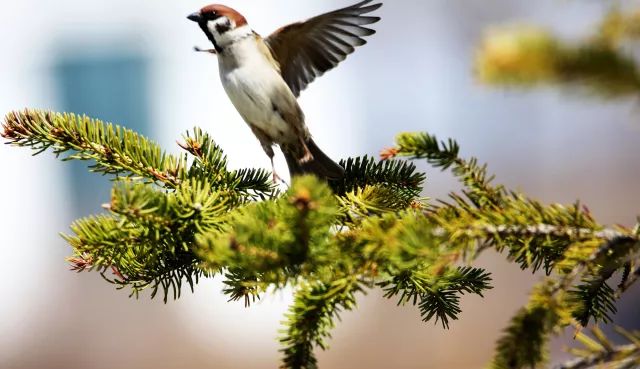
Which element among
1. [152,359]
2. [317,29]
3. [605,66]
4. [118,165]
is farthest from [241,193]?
[152,359]

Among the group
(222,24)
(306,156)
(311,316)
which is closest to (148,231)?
(311,316)

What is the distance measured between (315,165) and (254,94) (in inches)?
9.7

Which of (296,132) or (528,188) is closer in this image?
(296,132)

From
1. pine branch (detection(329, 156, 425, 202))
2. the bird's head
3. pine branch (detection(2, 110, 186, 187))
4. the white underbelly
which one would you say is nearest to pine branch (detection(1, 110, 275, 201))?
pine branch (detection(2, 110, 186, 187))

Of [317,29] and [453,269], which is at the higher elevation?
[317,29]

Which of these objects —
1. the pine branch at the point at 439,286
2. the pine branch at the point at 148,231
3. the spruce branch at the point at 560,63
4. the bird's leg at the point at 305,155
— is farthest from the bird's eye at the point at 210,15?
the spruce branch at the point at 560,63

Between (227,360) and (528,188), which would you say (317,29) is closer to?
(227,360)

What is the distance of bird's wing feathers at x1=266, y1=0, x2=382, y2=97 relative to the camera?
5.53ft

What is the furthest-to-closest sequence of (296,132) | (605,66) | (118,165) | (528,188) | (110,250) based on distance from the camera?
(528,188), (296,132), (118,165), (110,250), (605,66)

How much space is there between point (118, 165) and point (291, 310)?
36cm

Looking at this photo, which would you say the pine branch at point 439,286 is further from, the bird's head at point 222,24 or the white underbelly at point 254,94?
the bird's head at point 222,24

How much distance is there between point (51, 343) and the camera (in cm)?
588

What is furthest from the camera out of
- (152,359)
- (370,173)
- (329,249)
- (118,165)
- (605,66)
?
(152,359)

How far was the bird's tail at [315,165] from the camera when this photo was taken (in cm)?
119
